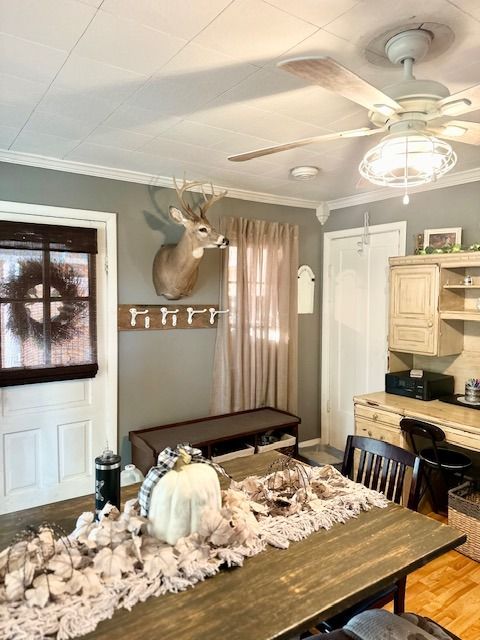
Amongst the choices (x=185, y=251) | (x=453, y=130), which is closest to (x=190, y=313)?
(x=185, y=251)

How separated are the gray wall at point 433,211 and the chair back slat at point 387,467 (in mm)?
1983

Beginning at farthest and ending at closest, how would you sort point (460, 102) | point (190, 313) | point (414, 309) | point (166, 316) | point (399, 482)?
point (190, 313) < point (166, 316) < point (414, 309) < point (399, 482) < point (460, 102)

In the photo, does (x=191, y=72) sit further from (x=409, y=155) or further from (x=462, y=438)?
(x=462, y=438)

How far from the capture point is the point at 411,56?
5.34 feet

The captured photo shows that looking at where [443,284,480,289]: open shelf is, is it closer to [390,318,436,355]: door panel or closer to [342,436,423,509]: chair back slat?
[390,318,436,355]: door panel

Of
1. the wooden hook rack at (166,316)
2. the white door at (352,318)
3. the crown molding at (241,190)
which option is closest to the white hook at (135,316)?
the wooden hook rack at (166,316)

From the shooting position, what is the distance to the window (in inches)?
117

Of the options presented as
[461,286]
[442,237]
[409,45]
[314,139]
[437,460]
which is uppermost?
[409,45]

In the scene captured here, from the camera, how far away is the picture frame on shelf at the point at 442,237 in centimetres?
334

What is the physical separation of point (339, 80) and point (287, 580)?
1433 mm

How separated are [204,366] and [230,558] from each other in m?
2.56

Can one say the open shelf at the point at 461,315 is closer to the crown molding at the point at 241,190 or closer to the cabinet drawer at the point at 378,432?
the cabinet drawer at the point at 378,432

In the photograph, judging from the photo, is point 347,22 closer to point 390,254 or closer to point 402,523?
point 402,523

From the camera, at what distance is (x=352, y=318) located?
424 centimetres
